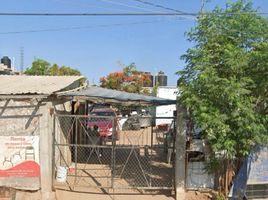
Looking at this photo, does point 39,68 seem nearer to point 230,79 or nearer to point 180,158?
point 180,158

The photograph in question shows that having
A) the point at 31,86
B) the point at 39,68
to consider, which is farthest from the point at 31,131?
the point at 39,68

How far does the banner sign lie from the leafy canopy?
4.00 meters

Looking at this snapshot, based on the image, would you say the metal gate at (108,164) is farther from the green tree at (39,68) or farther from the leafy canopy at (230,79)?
the green tree at (39,68)

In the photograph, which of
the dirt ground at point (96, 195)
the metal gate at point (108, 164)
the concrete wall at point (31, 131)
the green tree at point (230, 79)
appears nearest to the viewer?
the green tree at point (230, 79)

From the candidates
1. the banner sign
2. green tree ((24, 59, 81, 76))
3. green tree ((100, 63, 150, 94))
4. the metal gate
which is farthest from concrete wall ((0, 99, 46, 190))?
green tree ((24, 59, 81, 76))

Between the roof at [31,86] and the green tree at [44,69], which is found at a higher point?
the green tree at [44,69]

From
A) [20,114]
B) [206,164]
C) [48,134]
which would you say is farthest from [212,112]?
[20,114]

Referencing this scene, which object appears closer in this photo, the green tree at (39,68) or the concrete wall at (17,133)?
the concrete wall at (17,133)

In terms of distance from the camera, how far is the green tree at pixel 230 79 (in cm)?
761

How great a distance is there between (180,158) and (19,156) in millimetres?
4071

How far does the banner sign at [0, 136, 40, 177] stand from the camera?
930 centimetres

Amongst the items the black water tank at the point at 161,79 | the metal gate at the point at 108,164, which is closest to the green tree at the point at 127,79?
the black water tank at the point at 161,79

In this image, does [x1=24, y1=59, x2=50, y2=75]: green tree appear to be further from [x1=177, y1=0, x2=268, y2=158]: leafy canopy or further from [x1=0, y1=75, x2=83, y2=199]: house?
[x1=177, y1=0, x2=268, y2=158]: leafy canopy

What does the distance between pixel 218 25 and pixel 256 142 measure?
271cm
